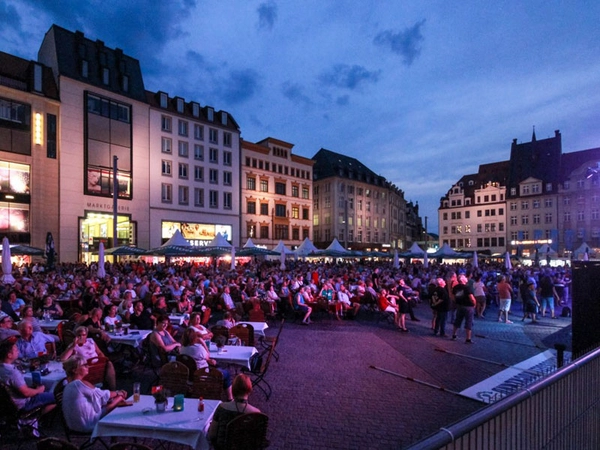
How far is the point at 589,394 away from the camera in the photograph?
3.67 meters

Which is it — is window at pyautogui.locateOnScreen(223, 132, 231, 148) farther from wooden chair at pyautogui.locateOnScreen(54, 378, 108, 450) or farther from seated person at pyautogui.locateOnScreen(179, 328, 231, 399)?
wooden chair at pyautogui.locateOnScreen(54, 378, 108, 450)

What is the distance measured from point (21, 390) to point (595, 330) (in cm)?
967

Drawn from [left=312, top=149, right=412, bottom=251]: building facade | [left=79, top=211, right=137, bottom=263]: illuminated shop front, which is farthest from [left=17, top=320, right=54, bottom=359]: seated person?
[left=312, top=149, right=412, bottom=251]: building facade

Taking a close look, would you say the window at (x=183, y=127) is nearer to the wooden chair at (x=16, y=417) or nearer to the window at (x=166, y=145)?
the window at (x=166, y=145)

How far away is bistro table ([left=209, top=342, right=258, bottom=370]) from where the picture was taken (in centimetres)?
702

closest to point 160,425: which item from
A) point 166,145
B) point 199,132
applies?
point 166,145

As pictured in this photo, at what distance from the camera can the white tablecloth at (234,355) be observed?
7.02 meters

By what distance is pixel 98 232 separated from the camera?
39.0m

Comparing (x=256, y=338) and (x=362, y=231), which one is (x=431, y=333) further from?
(x=362, y=231)

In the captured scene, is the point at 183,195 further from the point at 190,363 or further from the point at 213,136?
the point at 190,363

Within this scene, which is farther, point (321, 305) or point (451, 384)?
point (321, 305)

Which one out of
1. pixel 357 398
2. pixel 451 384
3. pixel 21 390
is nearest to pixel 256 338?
pixel 357 398

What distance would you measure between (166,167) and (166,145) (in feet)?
8.26

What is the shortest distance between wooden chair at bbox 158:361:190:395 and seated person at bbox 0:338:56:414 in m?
1.51
